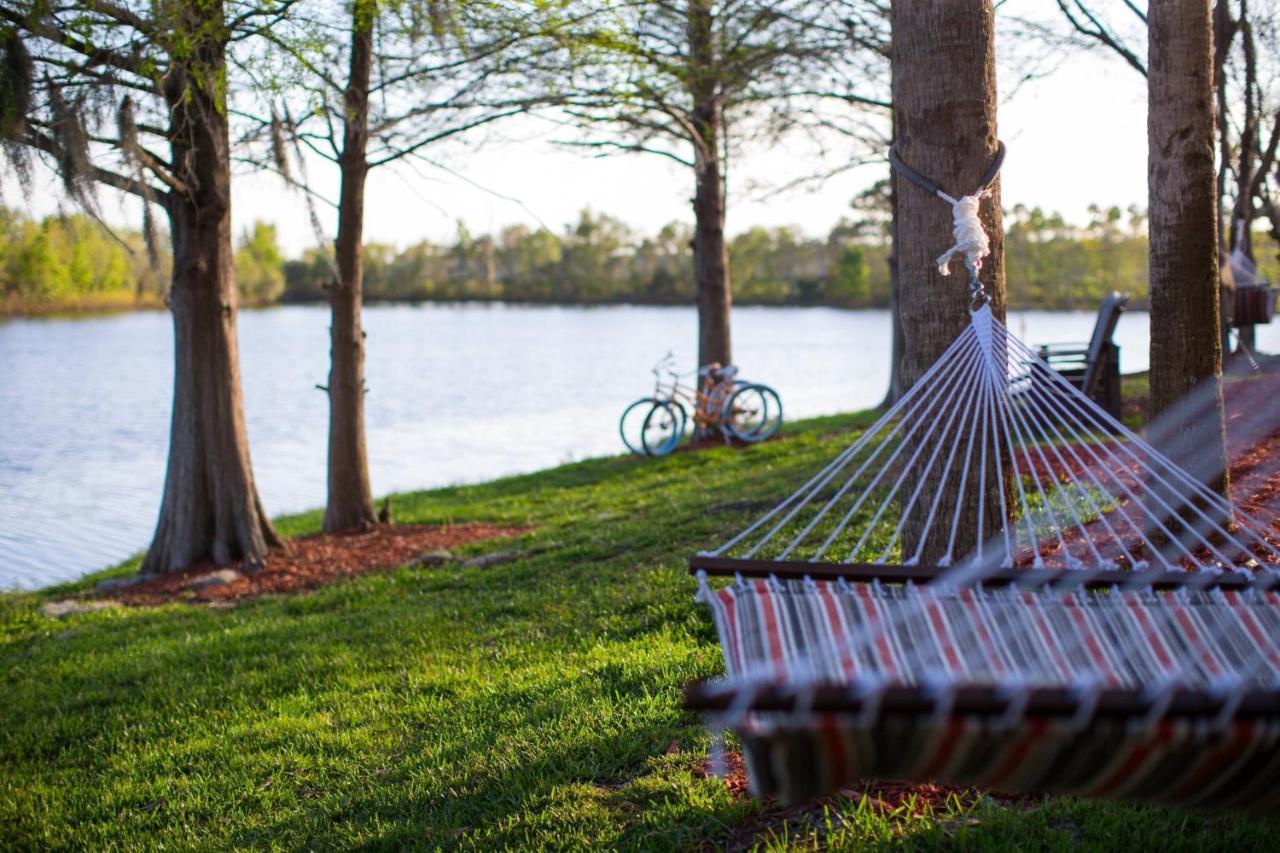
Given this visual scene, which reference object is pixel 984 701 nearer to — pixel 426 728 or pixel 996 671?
pixel 996 671

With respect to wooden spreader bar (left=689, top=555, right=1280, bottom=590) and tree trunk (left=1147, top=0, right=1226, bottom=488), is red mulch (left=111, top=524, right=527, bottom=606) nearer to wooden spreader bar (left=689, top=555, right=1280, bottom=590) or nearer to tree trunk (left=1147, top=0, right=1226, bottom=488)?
tree trunk (left=1147, top=0, right=1226, bottom=488)

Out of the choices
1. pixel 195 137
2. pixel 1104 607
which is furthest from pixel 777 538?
pixel 195 137

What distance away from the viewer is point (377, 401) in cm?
1997

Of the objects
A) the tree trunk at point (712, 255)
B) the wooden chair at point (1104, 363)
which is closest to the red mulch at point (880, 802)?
the wooden chair at point (1104, 363)

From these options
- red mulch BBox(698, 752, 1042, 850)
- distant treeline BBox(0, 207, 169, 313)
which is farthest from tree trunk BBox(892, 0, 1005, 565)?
distant treeline BBox(0, 207, 169, 313)

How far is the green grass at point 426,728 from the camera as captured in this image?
92.3 inches

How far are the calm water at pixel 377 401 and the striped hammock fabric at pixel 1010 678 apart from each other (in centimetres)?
618

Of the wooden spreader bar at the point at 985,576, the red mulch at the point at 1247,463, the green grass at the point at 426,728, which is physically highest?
the wooden spreader bar at the point at 985,576

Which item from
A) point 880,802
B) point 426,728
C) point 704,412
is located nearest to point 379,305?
point 704,412

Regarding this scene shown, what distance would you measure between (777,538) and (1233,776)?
11.4ft

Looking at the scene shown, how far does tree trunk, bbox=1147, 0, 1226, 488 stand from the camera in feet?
12.0

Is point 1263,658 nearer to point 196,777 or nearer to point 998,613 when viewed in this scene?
point 998,613

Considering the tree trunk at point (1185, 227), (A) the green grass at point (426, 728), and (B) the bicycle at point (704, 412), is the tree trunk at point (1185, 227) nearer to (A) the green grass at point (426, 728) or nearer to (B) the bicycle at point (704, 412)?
(A) the green grass at point (426, 728)

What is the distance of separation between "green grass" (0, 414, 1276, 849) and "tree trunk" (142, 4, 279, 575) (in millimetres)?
991
